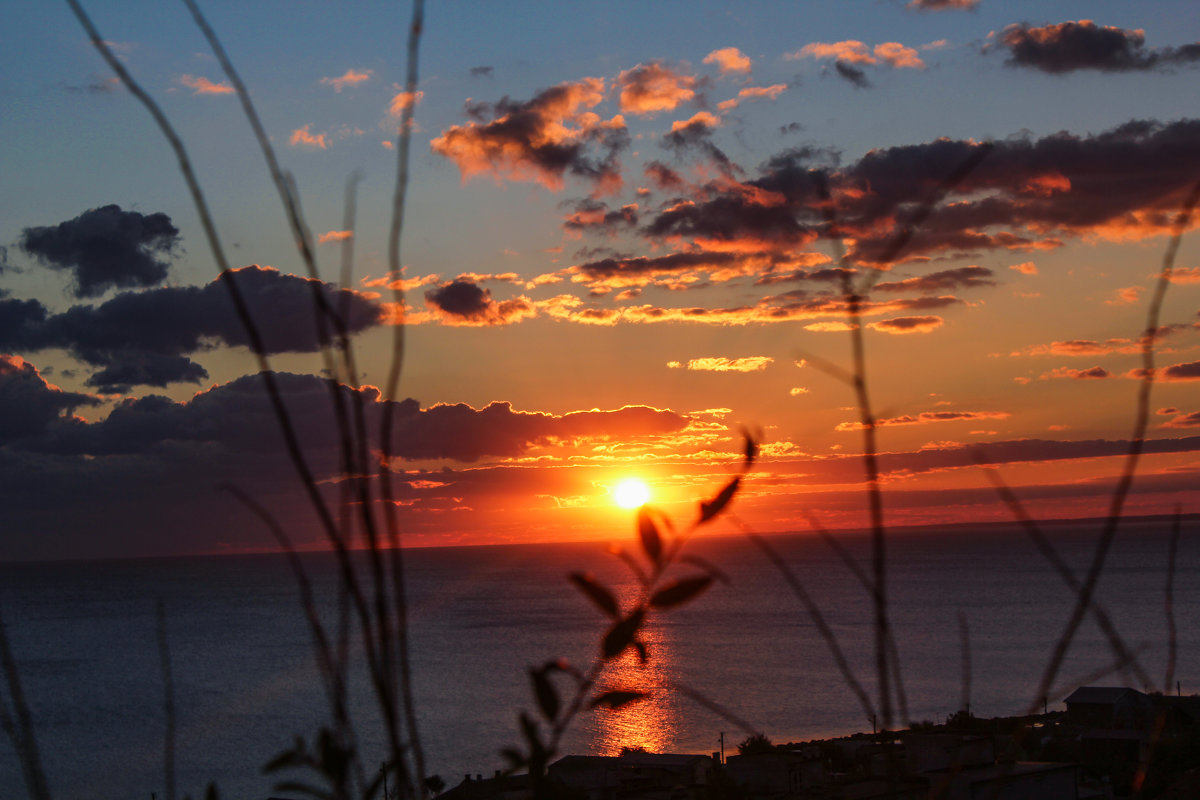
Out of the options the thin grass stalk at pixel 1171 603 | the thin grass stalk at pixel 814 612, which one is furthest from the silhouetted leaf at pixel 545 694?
the thin grass stalk at pixel 1171 603

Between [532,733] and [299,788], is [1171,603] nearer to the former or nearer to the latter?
[532,733]

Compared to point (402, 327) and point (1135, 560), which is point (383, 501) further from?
point (1135, 560)

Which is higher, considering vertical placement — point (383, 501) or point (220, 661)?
point (383, 501)

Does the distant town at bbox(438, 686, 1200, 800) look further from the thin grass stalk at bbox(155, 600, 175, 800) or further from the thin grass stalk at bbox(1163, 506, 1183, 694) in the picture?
the thin grass stalk at bbox(155, 600, 175, 800)

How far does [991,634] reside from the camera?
97625 mm

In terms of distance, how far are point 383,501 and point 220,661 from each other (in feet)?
332

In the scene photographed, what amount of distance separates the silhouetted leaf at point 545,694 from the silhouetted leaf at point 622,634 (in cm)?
7

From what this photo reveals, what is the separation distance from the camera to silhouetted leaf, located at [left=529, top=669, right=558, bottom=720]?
97 cm

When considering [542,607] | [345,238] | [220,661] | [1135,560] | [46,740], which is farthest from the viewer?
[1135,560]

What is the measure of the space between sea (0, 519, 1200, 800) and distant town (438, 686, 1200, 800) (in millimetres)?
2235

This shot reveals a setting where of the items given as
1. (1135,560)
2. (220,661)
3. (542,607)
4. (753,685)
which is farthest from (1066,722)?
(1135,560)

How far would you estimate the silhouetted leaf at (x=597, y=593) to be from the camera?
104 cm

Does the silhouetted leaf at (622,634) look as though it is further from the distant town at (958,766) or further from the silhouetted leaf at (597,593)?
the distant town at (958,766)

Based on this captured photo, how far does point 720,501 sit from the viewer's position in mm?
1012
